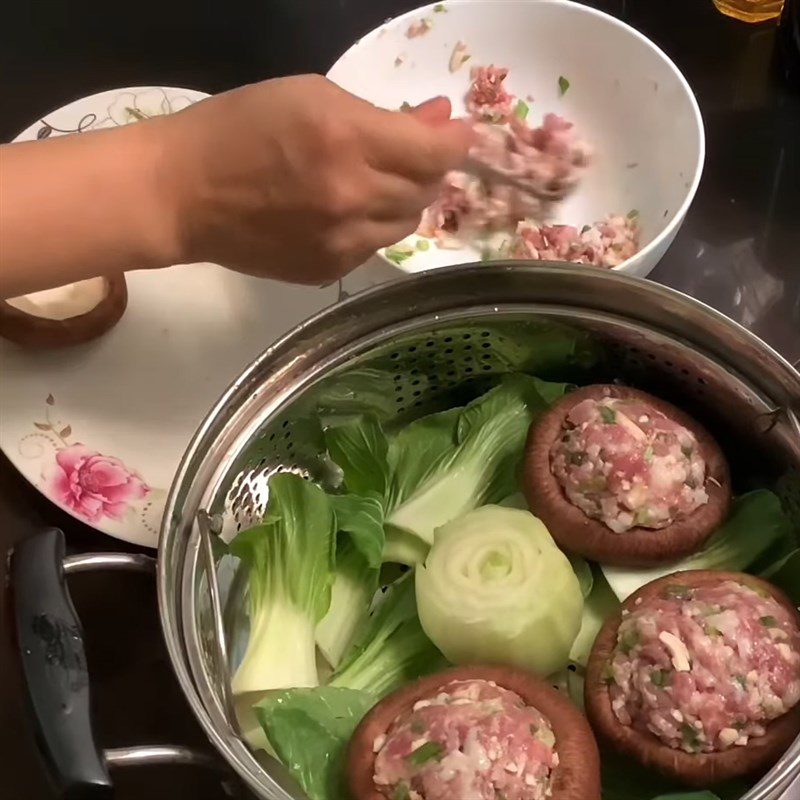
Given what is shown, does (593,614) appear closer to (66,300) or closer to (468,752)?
(468,752)

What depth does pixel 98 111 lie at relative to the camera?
97cm

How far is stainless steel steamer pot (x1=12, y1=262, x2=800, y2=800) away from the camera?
0.58 meters

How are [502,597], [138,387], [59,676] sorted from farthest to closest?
[138,387] → [502,597] → [59,676]

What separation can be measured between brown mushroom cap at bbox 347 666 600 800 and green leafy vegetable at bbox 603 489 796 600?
11 centimetres

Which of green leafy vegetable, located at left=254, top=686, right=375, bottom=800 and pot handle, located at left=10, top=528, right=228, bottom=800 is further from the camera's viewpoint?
green leafy vegetable, located at left=254, top=686, right=375, bottom=800

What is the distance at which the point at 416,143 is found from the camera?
59 centimetres

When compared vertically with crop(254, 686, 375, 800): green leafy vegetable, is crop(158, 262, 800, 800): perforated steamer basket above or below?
above

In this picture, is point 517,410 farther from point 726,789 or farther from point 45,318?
point 45,318

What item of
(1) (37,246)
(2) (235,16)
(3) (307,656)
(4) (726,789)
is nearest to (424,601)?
(3) (307,656)

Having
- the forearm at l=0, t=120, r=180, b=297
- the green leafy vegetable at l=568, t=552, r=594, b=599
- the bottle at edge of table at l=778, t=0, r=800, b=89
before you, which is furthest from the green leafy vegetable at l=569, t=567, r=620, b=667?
the bottle at edge of table at l=778, t=0, r=800, b=89

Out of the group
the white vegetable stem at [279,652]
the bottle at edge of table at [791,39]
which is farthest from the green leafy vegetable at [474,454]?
the bottle at edge of table at [791,39]

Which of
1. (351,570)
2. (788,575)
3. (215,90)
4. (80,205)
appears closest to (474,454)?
(351,570)

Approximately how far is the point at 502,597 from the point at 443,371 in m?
0.19

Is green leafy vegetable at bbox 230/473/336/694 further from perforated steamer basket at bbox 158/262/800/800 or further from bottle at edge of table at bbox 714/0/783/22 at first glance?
bottle at edge of table at bbox 714/0/783/22
